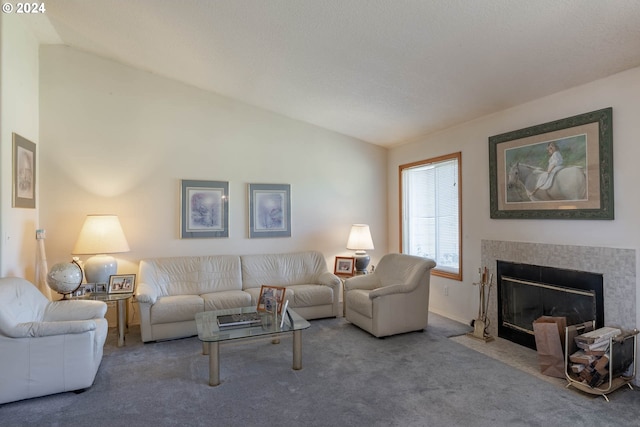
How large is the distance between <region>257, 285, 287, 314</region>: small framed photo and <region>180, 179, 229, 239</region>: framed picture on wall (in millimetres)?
1582

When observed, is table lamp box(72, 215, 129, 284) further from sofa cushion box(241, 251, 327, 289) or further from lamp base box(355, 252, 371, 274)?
lamp base box(355, 252, 371, 274)

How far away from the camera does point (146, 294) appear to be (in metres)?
3.70

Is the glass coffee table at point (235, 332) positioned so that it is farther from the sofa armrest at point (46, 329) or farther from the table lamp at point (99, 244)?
the table lamp at point (99, 244)

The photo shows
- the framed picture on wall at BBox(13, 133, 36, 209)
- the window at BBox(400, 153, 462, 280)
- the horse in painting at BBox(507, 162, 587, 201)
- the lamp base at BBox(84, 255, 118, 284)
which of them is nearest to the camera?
the horse in painting at BBox(507, 162, 587, 201)

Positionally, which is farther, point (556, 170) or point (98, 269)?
point (98, 269)

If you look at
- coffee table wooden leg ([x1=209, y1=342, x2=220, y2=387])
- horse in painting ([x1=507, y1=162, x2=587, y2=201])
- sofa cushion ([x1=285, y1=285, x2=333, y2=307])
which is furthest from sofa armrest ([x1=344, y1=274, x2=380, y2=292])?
coffee table wooden leg ([x1=209, y1=342, x2=220, y2=387])

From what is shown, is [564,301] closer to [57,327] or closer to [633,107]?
[633,107]

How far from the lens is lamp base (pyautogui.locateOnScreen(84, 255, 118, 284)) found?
3.89 metres

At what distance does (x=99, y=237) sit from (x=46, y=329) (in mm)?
1471

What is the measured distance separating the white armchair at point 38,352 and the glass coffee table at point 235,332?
0.84m

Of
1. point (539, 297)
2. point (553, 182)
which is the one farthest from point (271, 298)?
point (553, 182)

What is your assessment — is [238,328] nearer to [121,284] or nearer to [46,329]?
[46,329]

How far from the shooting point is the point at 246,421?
2307 mm

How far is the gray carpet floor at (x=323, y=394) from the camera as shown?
2.34m
